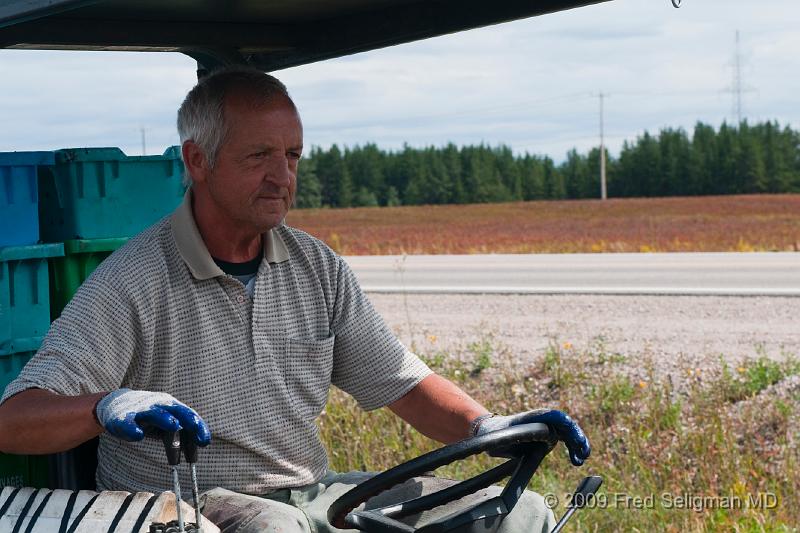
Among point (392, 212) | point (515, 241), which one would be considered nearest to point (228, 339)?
point (515, 241)

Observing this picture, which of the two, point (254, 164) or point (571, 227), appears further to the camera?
point (571, 227)

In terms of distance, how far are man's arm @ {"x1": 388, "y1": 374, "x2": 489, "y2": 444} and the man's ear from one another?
0.78 m

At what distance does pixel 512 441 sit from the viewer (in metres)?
2.40

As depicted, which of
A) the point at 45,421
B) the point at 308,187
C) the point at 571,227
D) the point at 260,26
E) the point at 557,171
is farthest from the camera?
the point at 557,171

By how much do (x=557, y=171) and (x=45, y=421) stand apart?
7205 cm

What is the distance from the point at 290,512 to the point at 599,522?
2249 millimetres

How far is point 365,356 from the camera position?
3098 mm

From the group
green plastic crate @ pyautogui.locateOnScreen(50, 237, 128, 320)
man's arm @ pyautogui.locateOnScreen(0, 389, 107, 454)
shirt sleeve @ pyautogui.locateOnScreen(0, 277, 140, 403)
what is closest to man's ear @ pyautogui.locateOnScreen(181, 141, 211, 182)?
shirt sleeve @ pyautogui.locateOnScreen(0, 277, 140, 403)

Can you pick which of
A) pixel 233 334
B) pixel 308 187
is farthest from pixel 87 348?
pixel 308 187

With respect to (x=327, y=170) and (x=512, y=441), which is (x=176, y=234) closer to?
(x=512, y=441)

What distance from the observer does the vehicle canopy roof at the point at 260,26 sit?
3102 mm

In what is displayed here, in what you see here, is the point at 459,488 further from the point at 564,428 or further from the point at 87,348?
the point at 87,348

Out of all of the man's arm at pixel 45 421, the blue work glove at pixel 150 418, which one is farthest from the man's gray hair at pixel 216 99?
the blue work glove at pixel 150 418

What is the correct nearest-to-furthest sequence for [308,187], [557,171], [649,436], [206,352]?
[206,352]
[649,436]
[308,187]
[557,171]
